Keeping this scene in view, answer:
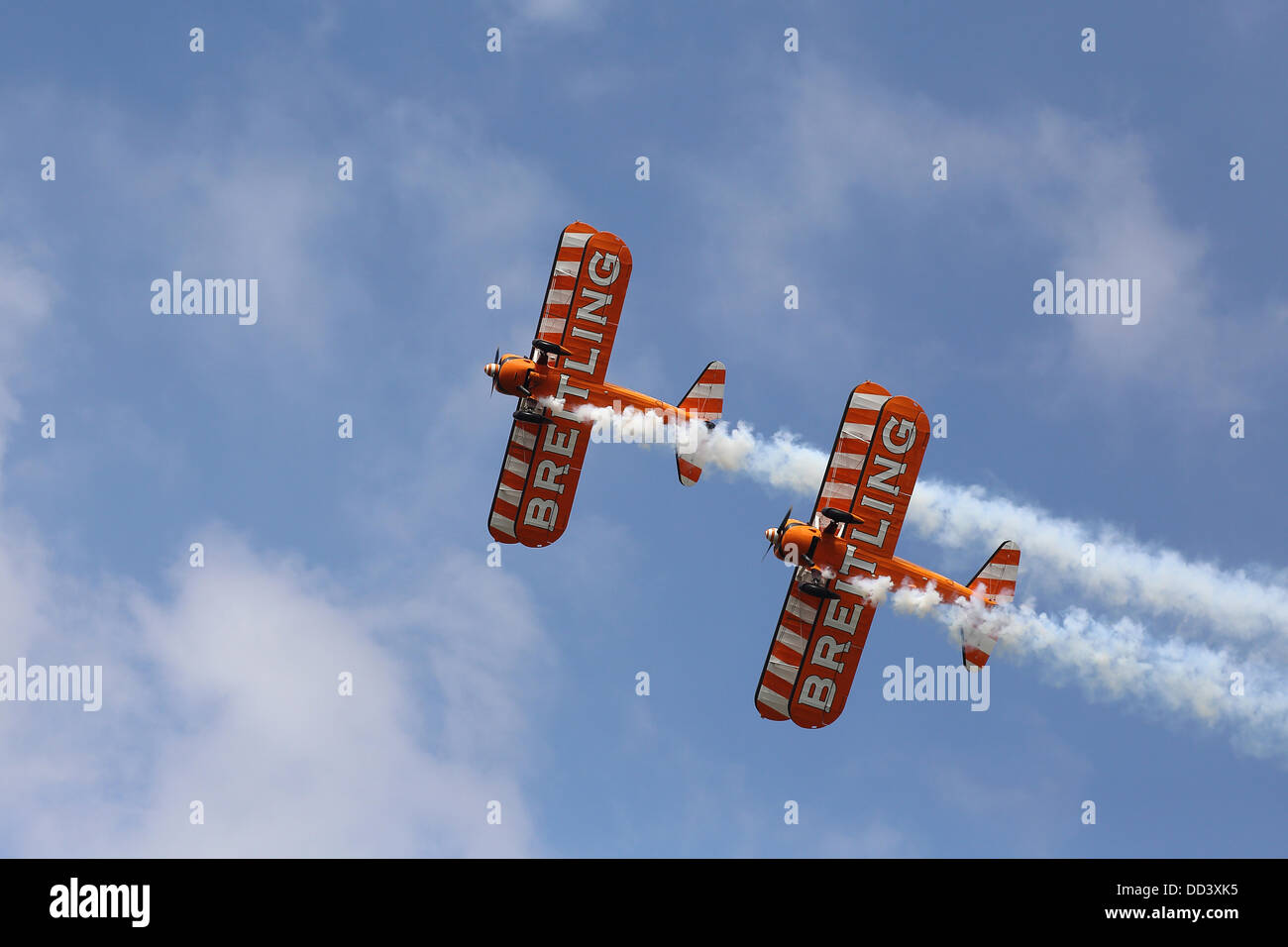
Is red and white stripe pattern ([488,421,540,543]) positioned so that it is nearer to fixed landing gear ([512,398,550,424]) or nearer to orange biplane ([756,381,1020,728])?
fixed landing gear ([512,398,550,424])

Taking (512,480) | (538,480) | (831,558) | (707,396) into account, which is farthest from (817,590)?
(512,480)

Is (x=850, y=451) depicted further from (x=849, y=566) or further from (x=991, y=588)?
(x=991, y=588)

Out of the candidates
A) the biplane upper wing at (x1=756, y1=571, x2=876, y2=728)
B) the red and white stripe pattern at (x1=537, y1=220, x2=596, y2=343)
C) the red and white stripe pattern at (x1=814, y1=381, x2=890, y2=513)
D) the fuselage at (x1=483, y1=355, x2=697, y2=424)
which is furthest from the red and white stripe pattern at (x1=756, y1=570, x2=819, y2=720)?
the red and white stripe pattern at (x1=537, y1=220, x2=596, y2=343)

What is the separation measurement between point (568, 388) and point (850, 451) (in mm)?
11635

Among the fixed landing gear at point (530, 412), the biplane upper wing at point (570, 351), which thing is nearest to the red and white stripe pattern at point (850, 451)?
the biplane upper wing at point (570, 351)

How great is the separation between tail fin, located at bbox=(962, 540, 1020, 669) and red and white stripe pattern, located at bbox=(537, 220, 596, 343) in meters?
19.2

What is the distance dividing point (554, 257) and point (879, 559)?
17662 mm

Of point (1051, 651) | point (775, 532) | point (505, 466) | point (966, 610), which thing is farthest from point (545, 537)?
point (1051, 651)

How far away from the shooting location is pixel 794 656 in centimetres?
4853

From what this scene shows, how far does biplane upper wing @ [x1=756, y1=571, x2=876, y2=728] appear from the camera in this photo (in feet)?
159

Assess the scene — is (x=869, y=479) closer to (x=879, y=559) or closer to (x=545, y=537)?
(x=879, y=559)

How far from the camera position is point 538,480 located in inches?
2035

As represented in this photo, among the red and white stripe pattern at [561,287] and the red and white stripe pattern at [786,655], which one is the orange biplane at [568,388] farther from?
the red and white stripe pattern at [786,655]

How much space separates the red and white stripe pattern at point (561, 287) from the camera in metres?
50.4
